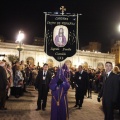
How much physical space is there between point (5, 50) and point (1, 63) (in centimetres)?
4579

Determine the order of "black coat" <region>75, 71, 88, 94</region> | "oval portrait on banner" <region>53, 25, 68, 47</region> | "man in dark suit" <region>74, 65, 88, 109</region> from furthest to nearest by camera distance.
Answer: "black coat" <region>75, 71, 88, 94</region>, "man in dark suit" <region>74, 65, 88, 109</region>, "oval portrait on banner" <region>53, 25, 68, 47</region>

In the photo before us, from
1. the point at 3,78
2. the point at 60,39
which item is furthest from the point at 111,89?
the point at 3,78

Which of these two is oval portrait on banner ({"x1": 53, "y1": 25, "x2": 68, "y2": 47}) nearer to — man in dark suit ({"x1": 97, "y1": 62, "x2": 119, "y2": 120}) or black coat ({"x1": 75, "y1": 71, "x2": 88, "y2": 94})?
man in dark suit ({"x1": 97, "y1": 62, "x2": 119, "y2": 120})

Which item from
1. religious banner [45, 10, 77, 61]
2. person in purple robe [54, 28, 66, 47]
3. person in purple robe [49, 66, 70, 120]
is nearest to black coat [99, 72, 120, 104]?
person in purple robe [49, 66, 70, 120]

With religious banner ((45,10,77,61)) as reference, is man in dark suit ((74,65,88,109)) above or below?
below

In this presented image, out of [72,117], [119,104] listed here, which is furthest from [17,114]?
[119,104]

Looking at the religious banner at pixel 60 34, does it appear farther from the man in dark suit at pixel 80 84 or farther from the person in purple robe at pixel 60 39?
the man in dark suit at pixel 80 84

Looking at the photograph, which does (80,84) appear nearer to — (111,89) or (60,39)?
(60,39)

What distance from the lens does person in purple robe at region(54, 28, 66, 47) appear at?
9375 millimetres

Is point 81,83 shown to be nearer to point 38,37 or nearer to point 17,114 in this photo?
point 17,114

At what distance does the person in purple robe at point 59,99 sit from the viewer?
25.3ft

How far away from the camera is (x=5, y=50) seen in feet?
180

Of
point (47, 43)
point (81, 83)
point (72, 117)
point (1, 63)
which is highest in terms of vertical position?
point (47, 43)

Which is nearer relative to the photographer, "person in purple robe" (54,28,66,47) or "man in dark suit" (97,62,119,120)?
"man in dark suit" (97,62,119,120)
